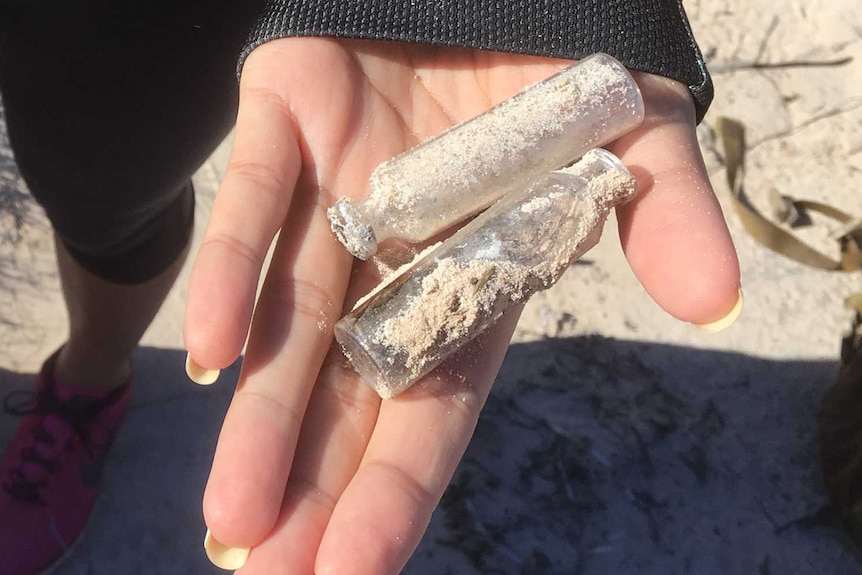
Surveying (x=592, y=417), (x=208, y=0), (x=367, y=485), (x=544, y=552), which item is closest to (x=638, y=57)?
(x=208, y=0)

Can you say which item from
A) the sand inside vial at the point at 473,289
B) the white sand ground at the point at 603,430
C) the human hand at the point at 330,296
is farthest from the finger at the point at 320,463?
the white sand ground at the point at 603,430

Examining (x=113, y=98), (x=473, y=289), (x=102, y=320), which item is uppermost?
(x=113, y=98)

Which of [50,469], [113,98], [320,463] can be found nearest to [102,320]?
[50,469]

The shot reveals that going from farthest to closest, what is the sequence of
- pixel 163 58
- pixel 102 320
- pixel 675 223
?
pixel 102 320, pixel 163 58, pixel 675 223

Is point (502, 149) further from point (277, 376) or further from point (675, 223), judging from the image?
point (277, 376)

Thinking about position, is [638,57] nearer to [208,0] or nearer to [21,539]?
[208,0]

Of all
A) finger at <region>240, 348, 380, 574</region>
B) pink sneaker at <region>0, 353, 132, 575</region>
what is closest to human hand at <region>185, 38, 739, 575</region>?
finger at <region>240, 348, 380, 574</region>
